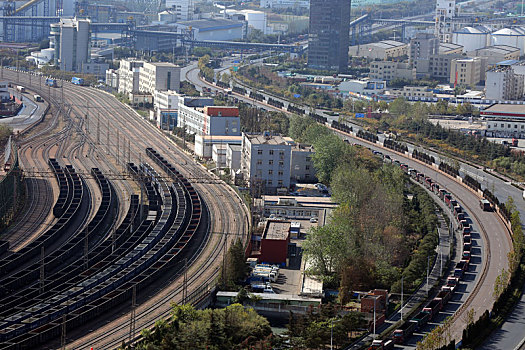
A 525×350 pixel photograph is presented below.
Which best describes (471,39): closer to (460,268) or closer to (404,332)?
(460,268)

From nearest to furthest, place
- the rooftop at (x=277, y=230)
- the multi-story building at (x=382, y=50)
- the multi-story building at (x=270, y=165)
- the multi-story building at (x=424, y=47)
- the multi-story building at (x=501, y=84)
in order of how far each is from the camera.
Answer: the rooftop at (x=277, y=230), the multi-story building at (x=270, y=165), the multi-story building at (x=501, y=84), the multi-story building at (x=424, y=47), the multi-story building at (x=382, y=50)

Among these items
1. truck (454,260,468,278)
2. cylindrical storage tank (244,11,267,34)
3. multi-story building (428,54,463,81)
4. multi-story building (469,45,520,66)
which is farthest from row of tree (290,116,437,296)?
cylindrical storage tank (244,11,267,34)

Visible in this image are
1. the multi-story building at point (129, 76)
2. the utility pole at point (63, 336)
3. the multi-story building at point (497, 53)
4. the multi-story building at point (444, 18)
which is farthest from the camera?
the multi-story building at point (444, 18)

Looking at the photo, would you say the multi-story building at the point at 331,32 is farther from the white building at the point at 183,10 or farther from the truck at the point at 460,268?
the truck at the point at 460,268

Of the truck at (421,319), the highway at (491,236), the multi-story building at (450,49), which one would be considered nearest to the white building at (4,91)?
the highway at (491,236)

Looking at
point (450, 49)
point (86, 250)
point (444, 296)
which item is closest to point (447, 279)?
point (444, 296)

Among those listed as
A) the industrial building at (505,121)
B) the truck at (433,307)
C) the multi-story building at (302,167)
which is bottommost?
the truck at (433,307)

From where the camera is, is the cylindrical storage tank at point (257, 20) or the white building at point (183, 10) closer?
the white building at point (183, 10)
